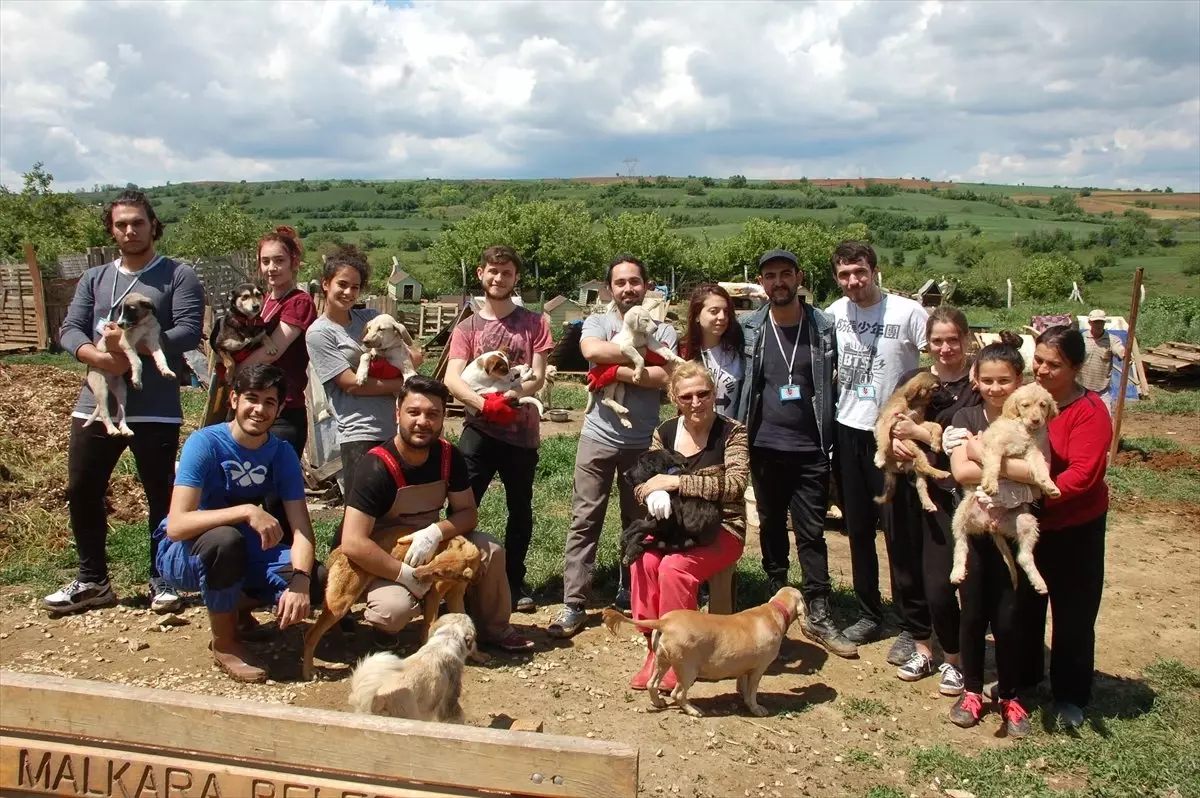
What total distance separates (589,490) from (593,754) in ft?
8.96

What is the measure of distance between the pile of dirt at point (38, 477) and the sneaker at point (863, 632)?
5.62 meters

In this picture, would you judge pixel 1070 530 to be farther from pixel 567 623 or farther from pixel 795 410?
pixel 567 623

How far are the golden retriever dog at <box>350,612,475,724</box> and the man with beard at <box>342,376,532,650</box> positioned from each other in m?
0.87

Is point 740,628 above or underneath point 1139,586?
above

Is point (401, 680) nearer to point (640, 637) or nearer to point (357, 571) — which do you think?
point (357, 571)

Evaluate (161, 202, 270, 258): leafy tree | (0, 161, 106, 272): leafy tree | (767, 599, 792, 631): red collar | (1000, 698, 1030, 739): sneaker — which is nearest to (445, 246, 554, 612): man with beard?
(767, 599, 792, 631): red collar

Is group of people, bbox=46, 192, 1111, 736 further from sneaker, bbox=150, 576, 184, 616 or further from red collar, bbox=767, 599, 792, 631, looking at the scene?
red collar, bbox=767, 599, 792, 631

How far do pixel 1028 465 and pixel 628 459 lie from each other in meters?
2.18

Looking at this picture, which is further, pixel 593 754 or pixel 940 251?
pixel 940 251

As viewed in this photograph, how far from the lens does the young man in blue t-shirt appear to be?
4277 mm

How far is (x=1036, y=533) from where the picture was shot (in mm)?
3967

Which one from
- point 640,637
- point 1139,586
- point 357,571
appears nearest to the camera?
point 357,571

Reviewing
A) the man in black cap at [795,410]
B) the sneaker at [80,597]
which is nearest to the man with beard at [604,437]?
the man in black cap at [795,410]

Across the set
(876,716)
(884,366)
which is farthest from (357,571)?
(884,366)
